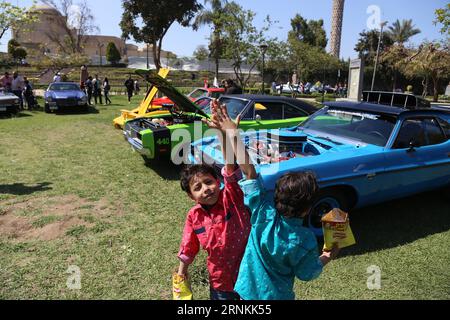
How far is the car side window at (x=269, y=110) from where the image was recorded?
6.80 meters

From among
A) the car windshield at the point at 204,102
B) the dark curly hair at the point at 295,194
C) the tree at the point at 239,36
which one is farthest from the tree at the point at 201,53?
the dark curly hair at the point at 295,194

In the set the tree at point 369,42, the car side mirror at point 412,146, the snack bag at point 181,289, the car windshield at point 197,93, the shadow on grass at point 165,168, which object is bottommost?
the shadow on grass at point 165,168

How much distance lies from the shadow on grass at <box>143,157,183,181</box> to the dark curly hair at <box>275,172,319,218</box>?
4598 millimetres

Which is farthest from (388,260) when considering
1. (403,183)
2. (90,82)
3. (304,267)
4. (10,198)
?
(90,82)

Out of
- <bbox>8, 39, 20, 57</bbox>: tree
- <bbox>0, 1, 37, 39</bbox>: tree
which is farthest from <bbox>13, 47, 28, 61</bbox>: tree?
<bbox>0, 1, 37, 39</bbox>: tree

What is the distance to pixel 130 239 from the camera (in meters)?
3.95

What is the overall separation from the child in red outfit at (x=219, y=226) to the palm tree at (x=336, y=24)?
58742mm

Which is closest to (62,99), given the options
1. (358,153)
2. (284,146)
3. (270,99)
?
(270,99)

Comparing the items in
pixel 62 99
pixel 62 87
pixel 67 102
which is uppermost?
pixel 62 87

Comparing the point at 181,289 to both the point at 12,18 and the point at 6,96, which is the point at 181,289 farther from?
the point at 12,18

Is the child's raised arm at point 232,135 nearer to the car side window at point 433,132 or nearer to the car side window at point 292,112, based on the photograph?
the car side window at point 433,132

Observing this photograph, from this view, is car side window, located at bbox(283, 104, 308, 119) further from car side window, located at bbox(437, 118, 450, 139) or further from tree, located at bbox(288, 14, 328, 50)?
tree, located at bbox(288, 14, 328, 50)

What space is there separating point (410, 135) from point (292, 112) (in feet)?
9.76

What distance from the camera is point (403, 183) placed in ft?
14.3
